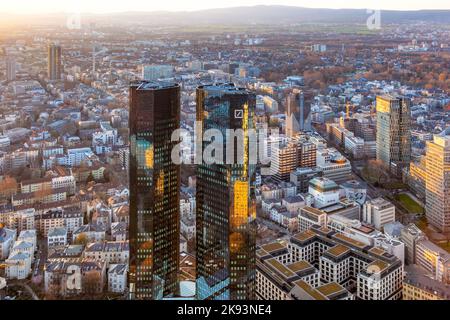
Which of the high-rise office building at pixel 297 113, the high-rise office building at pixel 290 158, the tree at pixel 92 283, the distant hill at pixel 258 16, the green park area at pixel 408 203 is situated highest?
the distant hill at pixel 258 16

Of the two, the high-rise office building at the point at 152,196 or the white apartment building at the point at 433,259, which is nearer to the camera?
the high-rise office building at the point at 152,196

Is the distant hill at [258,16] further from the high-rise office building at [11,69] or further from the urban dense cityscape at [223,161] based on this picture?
the high-rise office building at [11,69]

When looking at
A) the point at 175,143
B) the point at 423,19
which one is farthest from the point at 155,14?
the point at 175,143

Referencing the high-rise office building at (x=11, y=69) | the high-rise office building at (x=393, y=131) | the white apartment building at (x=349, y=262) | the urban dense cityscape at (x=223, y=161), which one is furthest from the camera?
the high-rise office building at (x=11, y=69)

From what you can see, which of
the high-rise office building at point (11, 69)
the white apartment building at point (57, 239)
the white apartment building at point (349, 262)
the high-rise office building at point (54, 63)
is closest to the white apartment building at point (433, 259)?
the white apartment building at point (349, 262)

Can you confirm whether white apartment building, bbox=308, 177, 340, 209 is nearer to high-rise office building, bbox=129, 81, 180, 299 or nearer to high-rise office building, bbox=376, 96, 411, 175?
high-rise office building, bbox=376, 96, 411, 175

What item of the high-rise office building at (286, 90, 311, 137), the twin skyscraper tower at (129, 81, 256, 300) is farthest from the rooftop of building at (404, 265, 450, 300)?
the high-rise office building at (286, 90, 311, 137)
